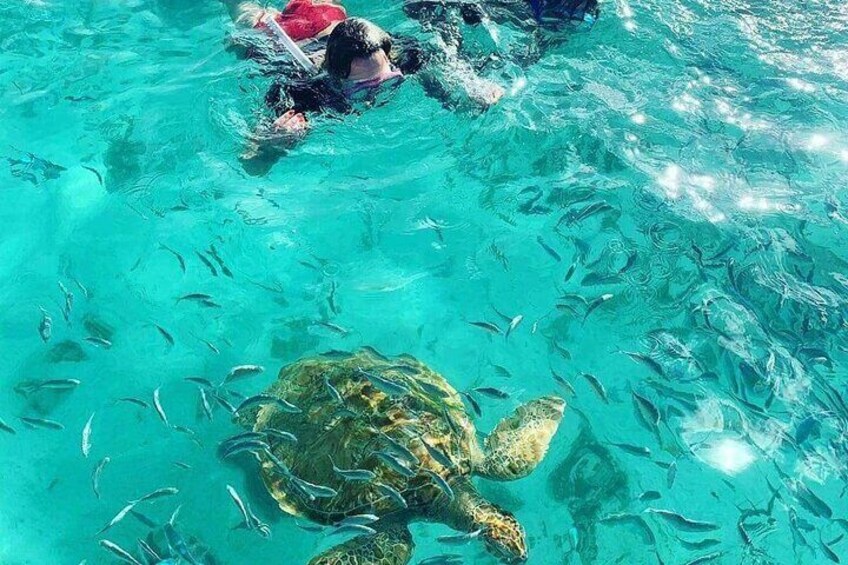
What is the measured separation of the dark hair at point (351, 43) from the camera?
582 centimetres

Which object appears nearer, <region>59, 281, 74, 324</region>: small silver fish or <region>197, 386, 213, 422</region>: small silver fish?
<region>197, 386, 213, 422</region>: small silver fish

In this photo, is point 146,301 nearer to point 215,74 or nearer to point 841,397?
point 215,74

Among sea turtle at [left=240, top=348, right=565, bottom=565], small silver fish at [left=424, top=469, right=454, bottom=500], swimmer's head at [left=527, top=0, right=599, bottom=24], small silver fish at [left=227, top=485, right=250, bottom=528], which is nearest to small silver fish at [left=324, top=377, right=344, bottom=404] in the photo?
sea turtle at [left=240, top=348, right=565, bottom=565]

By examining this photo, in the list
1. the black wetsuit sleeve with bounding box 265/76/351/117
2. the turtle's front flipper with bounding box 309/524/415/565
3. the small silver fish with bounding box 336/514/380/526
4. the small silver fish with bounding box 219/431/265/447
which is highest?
the black wetsuit sleeve with bounding box 265/76/351/117

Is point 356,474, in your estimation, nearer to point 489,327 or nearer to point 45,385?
point 489,327

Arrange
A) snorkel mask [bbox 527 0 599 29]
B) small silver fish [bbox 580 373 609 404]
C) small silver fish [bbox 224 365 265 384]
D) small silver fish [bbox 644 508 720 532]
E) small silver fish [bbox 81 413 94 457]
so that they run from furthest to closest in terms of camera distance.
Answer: snorkel mask [bbox 527 0 599 29] < small silver fish [bbox 580 373 609 404] < small silver fish [bbox 224 365 265 384] < small silver fish [bbox 81 413 94 457] < small silver fish [bbox 644 508 720 532]

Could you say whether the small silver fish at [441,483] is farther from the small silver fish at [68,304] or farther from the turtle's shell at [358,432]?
the small silver fish at [68,304]

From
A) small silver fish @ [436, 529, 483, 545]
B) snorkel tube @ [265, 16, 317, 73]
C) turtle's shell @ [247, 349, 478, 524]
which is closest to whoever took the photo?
small silver fish @ [436, 529, 483, 545]

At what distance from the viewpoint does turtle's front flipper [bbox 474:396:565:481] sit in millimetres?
4027

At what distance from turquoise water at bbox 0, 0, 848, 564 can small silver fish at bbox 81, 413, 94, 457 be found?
0.06 meters

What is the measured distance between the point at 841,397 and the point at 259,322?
402 centimetres

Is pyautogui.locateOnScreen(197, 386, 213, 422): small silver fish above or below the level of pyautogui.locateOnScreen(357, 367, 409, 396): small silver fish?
below

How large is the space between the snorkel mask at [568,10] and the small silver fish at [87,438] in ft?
19.0

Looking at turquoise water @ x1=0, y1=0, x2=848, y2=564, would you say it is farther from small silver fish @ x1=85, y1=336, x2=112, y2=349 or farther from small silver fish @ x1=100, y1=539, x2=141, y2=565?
small silver fish @ x1=100, y1=539, x2=141, y2=565
